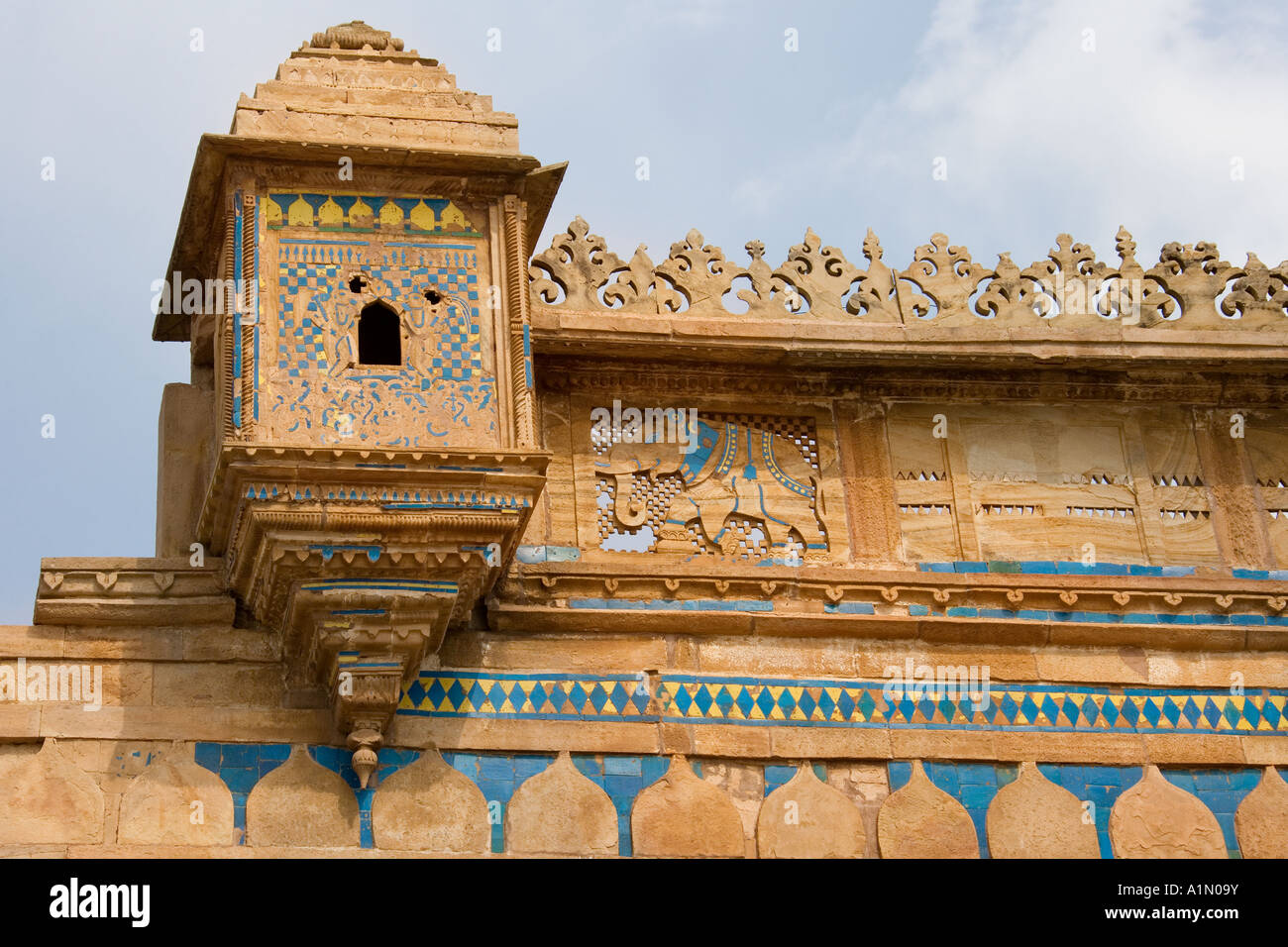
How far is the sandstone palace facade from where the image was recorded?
31.1ft

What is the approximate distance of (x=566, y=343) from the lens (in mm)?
10445

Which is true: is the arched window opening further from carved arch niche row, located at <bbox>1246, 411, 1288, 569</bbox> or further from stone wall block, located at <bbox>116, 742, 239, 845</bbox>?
carved arch niche row, located at <bbox>1246, 411, 1288, 569</bbox>

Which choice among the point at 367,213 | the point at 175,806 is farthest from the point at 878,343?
the point at 175,806

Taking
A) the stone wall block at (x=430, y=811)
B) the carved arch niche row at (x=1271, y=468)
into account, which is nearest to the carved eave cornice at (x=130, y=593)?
the stone wall block at (x=430, y=811)

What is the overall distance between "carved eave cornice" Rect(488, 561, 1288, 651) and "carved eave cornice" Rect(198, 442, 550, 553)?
70 cm

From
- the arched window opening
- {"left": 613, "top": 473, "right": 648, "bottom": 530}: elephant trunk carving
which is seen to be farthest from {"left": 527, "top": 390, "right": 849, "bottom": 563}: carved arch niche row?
the arched window opening

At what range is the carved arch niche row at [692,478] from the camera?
10430mm

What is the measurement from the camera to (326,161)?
9977mm

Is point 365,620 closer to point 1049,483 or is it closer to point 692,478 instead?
point 692,478

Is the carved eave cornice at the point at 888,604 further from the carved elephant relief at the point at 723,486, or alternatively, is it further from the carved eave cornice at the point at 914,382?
the carved eave cornice at the point at 914,382

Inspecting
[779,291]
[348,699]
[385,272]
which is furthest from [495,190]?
[348,699]

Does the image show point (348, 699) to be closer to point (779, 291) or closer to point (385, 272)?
point (385, 272)

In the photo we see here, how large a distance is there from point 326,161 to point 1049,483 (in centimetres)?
343

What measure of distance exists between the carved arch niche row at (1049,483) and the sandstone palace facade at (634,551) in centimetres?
2
